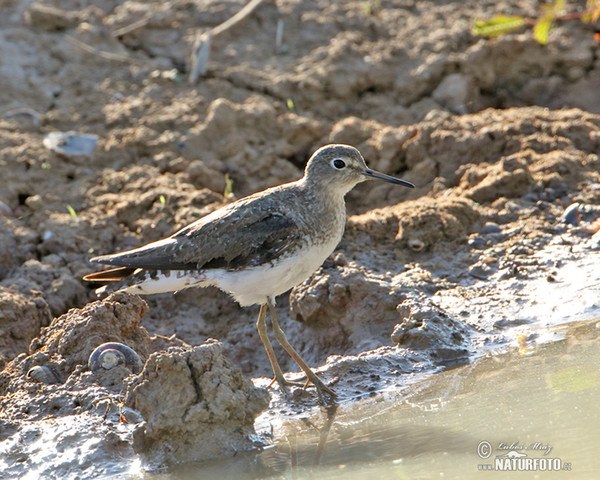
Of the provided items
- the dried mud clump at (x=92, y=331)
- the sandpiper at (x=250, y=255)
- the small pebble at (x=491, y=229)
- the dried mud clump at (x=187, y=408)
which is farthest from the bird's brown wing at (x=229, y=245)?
the small pebble at (x=491, y=229)

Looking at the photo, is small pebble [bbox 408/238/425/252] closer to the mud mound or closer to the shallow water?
the shallow water

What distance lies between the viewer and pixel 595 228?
8.16 m

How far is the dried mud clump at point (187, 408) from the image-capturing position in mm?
5504

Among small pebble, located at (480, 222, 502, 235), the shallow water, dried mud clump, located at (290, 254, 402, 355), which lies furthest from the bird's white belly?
small pebble, located at (480, 222, 502, 235)

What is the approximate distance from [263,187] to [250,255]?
2658mm

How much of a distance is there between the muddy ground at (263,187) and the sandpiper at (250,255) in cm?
30

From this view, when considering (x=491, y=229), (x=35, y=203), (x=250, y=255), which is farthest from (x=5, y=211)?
(x=491, y=229)

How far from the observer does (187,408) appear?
553cm

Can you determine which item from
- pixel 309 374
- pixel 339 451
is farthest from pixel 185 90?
pixel 339 451

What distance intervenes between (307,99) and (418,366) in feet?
14.3

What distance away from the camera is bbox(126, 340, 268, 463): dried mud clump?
5.50 metres

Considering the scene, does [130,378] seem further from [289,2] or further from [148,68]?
[289,2]

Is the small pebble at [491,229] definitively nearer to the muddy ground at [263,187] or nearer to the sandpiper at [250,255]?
the muddy ground at [263,187]

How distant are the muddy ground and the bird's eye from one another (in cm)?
94
